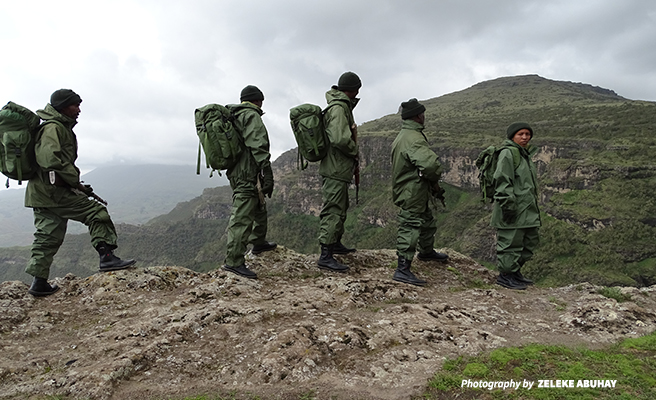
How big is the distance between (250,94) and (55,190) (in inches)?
139

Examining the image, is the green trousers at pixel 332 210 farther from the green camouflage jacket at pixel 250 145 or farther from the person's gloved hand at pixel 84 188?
the person's gloved hand at pixel 84 188

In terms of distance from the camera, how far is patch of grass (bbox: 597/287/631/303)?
5.14m

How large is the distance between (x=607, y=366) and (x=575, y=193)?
3087 inches

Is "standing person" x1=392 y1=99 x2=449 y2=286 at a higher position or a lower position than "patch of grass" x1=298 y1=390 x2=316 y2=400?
higher

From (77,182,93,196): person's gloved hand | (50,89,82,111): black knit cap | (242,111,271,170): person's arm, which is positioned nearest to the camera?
(50,89,82,111): black knit cap

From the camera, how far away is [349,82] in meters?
6.32

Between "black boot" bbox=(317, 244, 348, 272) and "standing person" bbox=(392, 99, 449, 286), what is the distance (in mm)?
1020

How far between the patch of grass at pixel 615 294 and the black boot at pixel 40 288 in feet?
28.8

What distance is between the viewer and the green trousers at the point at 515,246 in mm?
6008

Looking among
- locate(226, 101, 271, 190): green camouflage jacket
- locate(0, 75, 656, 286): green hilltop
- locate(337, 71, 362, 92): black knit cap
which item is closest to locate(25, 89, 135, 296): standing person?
locate(226, 101, 271, 190): green camouflage jacket

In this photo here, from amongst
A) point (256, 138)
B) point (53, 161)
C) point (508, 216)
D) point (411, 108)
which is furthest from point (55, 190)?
point (508, 216)

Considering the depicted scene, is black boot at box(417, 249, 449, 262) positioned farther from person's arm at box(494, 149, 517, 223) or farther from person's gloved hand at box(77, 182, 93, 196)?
person's gloved hand at box(77, 182, 93, 196)

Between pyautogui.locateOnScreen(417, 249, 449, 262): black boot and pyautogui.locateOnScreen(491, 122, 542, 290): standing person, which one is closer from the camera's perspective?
pyautogui.locateOnScreen(491, 122, 542, 290): standing person

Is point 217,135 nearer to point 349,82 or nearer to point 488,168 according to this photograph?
point 349,82
